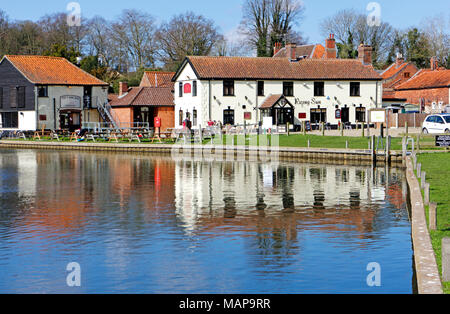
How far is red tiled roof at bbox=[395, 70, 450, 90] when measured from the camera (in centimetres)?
7853

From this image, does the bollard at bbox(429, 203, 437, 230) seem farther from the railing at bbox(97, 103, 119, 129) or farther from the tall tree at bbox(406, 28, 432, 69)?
the tall tree at bbox(406, 28, 432, 69)

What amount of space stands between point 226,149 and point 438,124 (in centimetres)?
1509

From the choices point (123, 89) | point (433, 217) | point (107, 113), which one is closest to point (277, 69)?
point (123, 89)

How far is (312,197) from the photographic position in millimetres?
26344

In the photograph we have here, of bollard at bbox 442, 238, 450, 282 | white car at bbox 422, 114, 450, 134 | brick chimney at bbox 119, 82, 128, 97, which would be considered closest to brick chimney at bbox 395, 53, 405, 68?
brick chimney at bbox 119, 82, 128, 97

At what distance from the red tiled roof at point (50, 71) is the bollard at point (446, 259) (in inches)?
2629

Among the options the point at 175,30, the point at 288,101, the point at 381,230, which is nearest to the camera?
the point at 381,230

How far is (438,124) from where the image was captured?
163ft

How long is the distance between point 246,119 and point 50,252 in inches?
2002

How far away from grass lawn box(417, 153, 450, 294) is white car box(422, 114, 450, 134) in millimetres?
12376

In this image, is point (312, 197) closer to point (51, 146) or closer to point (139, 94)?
point (51, 146)

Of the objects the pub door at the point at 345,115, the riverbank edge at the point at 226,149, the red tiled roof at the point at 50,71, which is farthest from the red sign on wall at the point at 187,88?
the pub door at the point at 345,115
